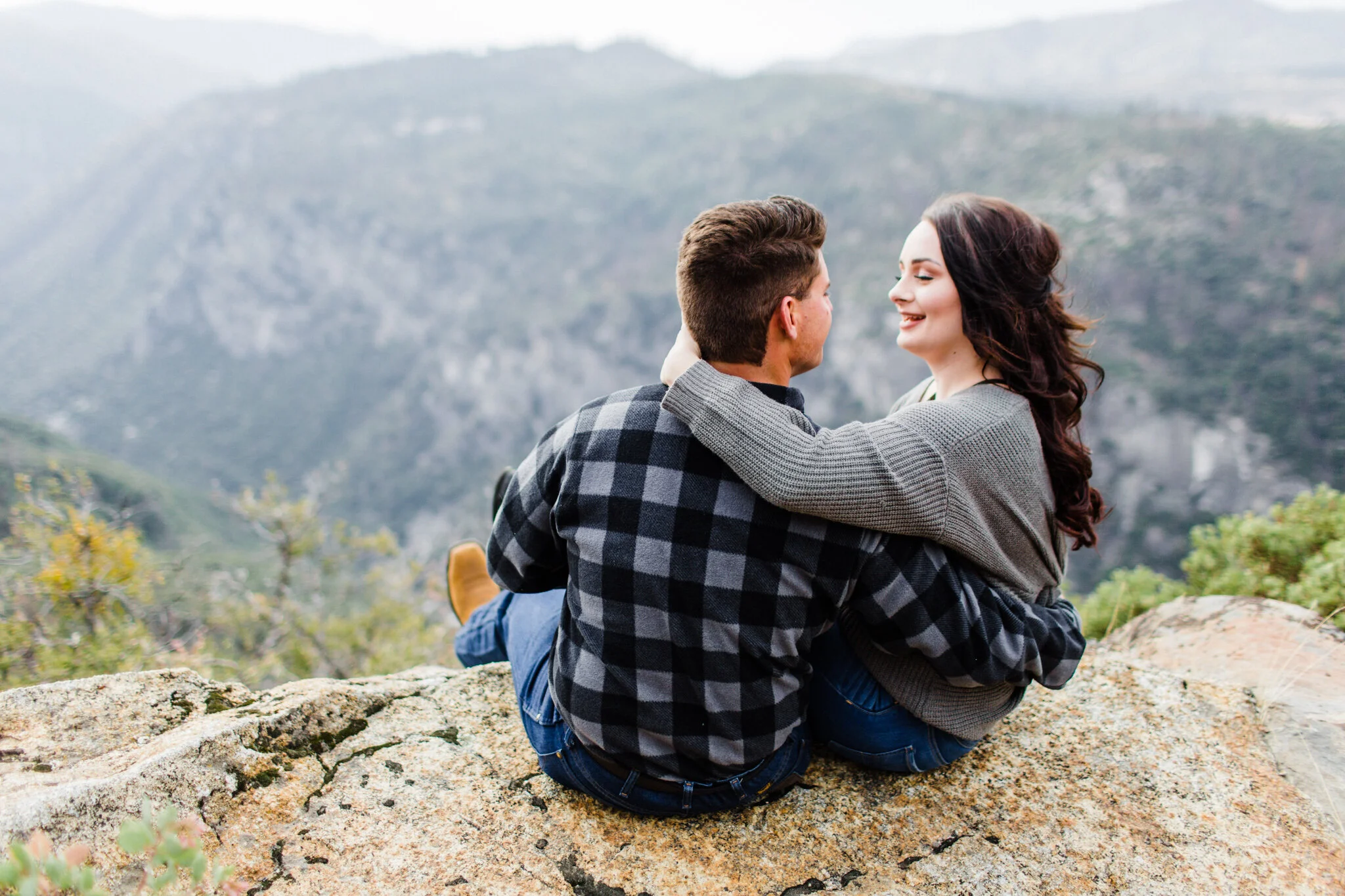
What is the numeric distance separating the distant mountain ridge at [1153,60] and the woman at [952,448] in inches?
4735

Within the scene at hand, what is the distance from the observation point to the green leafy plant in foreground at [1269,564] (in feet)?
11.0

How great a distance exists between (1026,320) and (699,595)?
3.88ft

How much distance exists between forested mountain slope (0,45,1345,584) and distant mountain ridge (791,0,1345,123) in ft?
149

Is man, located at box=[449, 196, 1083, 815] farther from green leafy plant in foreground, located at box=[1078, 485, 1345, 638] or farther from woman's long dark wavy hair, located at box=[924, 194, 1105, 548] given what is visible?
green leafy plant in foreground, located at box=[1078, 485, 1345, 638]

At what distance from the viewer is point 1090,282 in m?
2.35

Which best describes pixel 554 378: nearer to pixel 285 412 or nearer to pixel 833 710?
pixel 285 412

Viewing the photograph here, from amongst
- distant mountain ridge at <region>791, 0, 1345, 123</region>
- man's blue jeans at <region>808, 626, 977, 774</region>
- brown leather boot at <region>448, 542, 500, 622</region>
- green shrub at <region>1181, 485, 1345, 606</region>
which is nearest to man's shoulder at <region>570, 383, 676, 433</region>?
man's blue jeans at <region>808, 626, 977, 774</region>

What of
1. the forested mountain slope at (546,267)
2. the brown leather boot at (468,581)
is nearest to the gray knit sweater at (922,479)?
the brown leather boot at (468,581)

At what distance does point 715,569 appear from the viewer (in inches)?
66.3

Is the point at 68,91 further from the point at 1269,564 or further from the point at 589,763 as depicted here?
the point at 1269,564

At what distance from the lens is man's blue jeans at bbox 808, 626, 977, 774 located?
2080 mm

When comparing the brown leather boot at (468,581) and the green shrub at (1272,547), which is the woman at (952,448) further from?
the green shrub at (1272,547)

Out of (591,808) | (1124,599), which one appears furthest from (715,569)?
(1124,599)

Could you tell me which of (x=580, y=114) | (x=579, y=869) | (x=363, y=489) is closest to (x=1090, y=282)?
(x=579, y=869)
